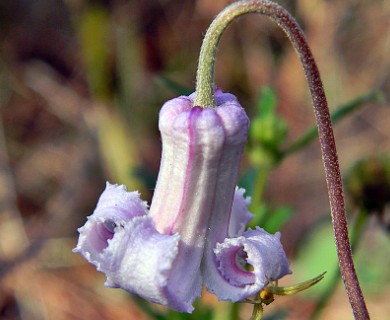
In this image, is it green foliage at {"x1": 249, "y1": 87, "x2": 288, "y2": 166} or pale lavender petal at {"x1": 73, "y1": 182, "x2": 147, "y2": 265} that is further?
green foliage at {"x1": 249, "y1": 87, "x2": 288, "y2": 166}

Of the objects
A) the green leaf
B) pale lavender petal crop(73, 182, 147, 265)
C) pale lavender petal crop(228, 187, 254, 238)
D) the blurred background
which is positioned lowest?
pale lavender petal crop(73, 182, 147, 265)

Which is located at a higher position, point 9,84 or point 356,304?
point 9,84

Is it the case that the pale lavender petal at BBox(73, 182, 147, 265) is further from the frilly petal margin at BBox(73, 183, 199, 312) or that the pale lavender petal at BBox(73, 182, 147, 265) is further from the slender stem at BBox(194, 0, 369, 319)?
the slender stem at BBox(194, 0, 369, 319)

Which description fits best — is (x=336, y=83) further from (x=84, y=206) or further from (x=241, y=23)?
(x=84, y=206)

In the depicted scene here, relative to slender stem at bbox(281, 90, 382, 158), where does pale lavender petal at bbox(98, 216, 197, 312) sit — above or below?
below

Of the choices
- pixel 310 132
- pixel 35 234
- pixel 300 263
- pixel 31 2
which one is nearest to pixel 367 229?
pixel 300 263

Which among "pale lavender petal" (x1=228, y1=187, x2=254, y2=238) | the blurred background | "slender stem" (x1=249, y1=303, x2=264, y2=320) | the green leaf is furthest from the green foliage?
the blurred background

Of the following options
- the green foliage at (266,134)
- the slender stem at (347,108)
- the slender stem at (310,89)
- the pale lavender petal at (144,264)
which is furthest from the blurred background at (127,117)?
the pale lavender petal at (144,264)

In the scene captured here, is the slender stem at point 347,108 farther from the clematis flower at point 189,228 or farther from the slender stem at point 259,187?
the clematis flower at point 189,228
